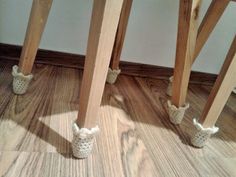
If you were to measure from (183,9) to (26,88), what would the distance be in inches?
18.4

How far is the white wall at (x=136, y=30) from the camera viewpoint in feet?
3.28

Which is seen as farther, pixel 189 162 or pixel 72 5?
pixel 72 5

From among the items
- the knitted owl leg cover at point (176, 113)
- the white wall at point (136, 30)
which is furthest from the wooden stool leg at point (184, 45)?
the white wall at point (136, 30)

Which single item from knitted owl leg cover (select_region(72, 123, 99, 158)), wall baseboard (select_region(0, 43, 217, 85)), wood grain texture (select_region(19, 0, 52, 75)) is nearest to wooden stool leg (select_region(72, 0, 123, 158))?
knitted owl leg cover (select_region(72, 123, 99, 158))

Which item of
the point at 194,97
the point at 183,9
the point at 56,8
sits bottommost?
the point at 194,97

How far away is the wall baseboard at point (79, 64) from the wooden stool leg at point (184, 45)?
Result: 15.5 inches

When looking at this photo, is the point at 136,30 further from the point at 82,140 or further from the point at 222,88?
the point at 82,140

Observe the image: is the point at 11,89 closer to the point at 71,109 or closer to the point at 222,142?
the point at 71,109

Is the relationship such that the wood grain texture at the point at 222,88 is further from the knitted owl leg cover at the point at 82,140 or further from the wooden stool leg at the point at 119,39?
the wooden stool leg at the point at 119,39

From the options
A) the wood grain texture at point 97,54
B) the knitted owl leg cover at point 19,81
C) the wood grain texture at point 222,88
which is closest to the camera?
the wood grain texture at point 97,54

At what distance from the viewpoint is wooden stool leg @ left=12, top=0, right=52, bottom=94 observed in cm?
68

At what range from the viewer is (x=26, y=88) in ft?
2.51

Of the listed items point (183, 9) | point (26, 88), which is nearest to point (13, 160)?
point (26, 88)

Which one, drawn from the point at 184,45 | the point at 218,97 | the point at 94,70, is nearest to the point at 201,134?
the point at 218,97
